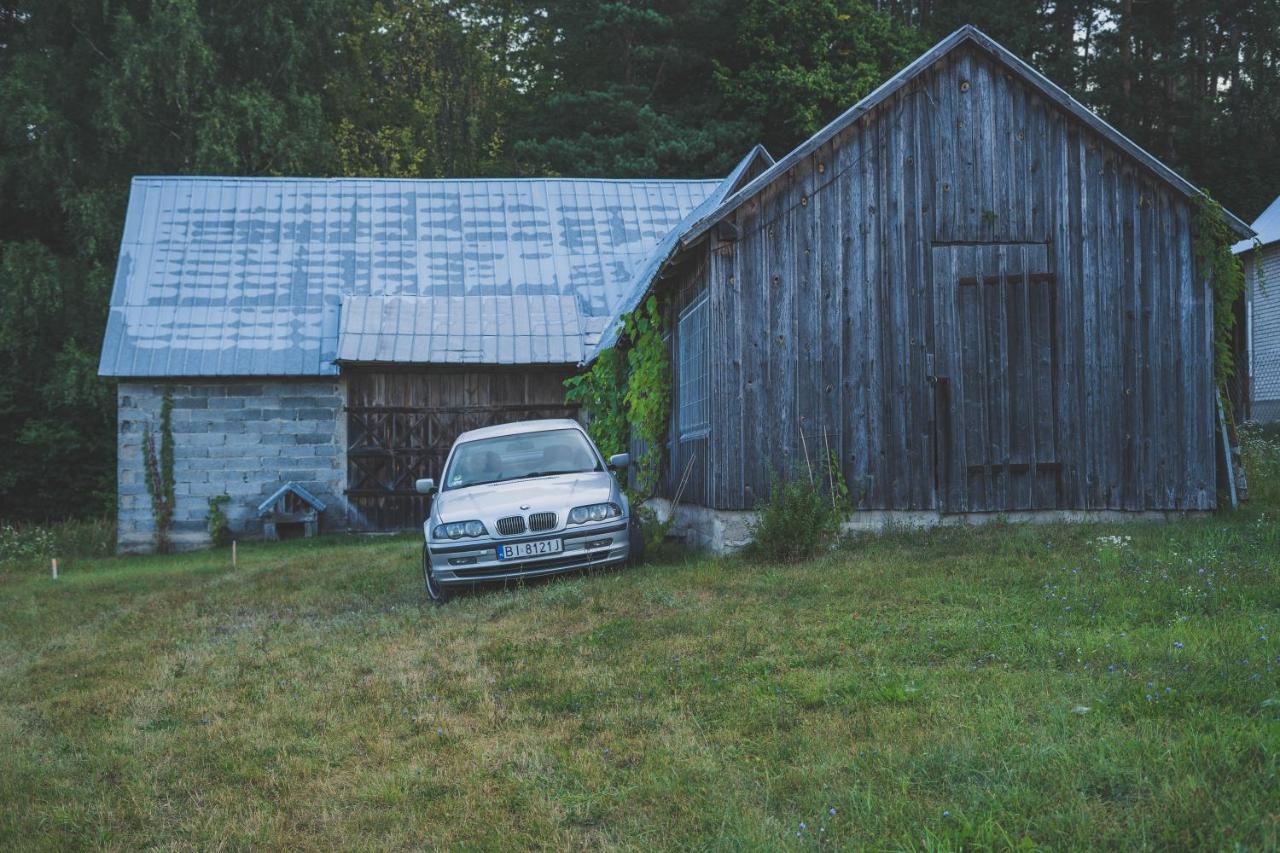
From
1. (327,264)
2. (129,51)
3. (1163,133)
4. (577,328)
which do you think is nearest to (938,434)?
(577,328)

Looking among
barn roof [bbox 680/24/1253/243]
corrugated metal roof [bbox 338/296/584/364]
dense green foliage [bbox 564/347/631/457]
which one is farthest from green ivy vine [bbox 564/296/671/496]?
corrugated metal roof [bbox 338/296/584/364]

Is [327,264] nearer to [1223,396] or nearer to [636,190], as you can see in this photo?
[636,190]

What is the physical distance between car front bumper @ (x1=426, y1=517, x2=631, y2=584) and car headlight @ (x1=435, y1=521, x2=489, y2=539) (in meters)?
0.10

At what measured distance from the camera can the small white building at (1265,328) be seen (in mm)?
26953

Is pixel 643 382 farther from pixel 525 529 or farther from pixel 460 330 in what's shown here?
pixel 460 330

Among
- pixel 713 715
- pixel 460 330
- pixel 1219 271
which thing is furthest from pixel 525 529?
pixel 460 330

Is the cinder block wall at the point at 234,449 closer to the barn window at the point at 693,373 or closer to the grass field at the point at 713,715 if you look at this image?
the barn window at the point at 693,373

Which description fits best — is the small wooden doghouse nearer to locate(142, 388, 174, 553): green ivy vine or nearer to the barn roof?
locate(142, 388, 174, 553): green ivy vine

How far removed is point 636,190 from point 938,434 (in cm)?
1423

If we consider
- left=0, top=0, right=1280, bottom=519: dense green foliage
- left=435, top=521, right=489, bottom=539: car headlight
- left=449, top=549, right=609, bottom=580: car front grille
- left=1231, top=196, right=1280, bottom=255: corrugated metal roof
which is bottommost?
left=449, top=549, right=609, bottom=580: car front grille

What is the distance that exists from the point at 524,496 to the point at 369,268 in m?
12.7

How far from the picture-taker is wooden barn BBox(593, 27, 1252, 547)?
12.4m

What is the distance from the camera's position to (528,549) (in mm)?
11047

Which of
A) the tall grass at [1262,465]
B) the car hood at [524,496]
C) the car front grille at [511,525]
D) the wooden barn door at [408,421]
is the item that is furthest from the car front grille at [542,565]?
the wooden barn door at [408,421]
